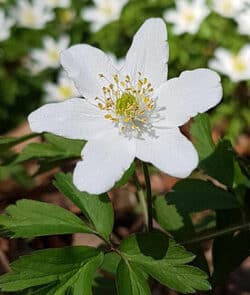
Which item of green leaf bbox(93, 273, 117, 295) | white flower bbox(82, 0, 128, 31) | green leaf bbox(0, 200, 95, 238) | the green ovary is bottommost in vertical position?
white flower bbox(82, 0, 128, 31)

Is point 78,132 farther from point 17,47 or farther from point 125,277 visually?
point 17,47

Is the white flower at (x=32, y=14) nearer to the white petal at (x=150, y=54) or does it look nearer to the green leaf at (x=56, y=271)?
the white petal at (x=150, y=54)

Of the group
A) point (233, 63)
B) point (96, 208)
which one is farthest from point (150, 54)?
point (233, 63)

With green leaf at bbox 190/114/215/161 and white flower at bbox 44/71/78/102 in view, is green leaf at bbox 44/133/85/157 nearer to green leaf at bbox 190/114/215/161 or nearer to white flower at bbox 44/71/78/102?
green leaf at bbox 190/114/215/161

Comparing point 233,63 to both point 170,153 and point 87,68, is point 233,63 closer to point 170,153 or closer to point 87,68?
point 87,68

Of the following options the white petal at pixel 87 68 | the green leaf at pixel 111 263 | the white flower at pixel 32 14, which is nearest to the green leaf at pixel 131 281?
the green leaf at pixel 111 263

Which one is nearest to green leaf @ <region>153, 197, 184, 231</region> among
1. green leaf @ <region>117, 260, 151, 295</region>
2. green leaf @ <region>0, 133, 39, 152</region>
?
green leaf @ <region>117, 260, 151, 295</region>

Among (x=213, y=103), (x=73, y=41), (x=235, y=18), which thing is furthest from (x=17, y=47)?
(x=213, y=103)
